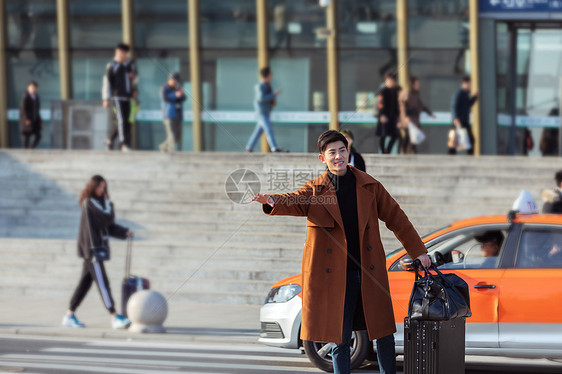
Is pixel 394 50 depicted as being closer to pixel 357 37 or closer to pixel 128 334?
pixel 357 37

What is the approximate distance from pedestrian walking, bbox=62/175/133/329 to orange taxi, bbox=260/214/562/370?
327 cm

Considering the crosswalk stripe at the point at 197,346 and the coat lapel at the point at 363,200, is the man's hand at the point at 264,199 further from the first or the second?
the crosswalk stripe at the point at 197,346

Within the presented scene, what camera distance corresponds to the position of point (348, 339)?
6.12 meters

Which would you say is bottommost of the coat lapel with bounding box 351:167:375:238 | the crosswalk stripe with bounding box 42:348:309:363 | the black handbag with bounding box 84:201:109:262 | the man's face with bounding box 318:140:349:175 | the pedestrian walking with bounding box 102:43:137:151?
the crosswalk stripe with bounding box 42:348:309:363

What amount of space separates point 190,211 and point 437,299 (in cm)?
1096

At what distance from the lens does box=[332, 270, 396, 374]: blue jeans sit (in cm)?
608

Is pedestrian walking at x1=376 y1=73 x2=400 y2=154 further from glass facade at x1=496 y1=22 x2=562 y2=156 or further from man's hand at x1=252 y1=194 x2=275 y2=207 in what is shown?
man's hand at x1=252 y1=194 x2=275 y2=207

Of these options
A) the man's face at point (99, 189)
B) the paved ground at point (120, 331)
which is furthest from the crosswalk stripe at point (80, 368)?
the man's face at point (99, 189)

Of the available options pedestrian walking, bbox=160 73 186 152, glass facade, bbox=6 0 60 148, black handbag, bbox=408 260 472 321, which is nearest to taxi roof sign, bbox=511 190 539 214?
black handbag, bbox=408 260 472 321

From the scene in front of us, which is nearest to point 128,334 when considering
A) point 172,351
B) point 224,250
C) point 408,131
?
point 172,351

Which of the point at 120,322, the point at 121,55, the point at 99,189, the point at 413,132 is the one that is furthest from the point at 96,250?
the point at 413,132

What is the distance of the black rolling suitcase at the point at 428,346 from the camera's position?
20.2 ft

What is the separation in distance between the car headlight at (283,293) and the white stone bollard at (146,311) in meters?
2.58

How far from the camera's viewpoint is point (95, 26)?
25.8 meters
